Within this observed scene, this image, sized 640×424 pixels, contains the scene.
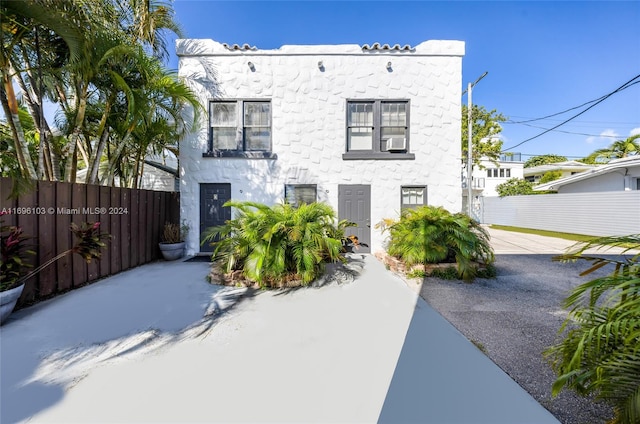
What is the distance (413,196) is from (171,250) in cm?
672

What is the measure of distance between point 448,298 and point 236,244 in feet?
12.2

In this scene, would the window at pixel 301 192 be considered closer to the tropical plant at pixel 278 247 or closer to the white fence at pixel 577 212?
the tropical plant at pixel 278 247

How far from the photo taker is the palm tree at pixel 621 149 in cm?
1606

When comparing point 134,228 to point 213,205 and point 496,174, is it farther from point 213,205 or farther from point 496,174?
point 496,174

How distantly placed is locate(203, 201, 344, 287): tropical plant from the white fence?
1239 centimetres

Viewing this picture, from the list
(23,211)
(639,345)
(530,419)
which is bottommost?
(530,419)

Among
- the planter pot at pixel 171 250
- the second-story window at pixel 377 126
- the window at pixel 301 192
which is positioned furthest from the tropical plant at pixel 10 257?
the second-story window at pixel 377 126

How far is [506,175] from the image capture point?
27.8 m

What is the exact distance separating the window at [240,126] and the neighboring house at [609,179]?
1584 centimetres

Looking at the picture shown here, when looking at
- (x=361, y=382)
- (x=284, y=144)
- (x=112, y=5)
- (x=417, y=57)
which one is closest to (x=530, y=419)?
(x=361, y=382)

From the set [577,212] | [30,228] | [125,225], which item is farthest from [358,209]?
[577,212]

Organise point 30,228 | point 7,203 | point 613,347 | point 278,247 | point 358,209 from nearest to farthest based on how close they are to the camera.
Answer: point 613,347 < point 7,203 < point 30,228 < point 278,247 < point 358,209

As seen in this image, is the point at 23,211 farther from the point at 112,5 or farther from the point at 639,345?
the point at 639,345

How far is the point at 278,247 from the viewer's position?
4223 mm
